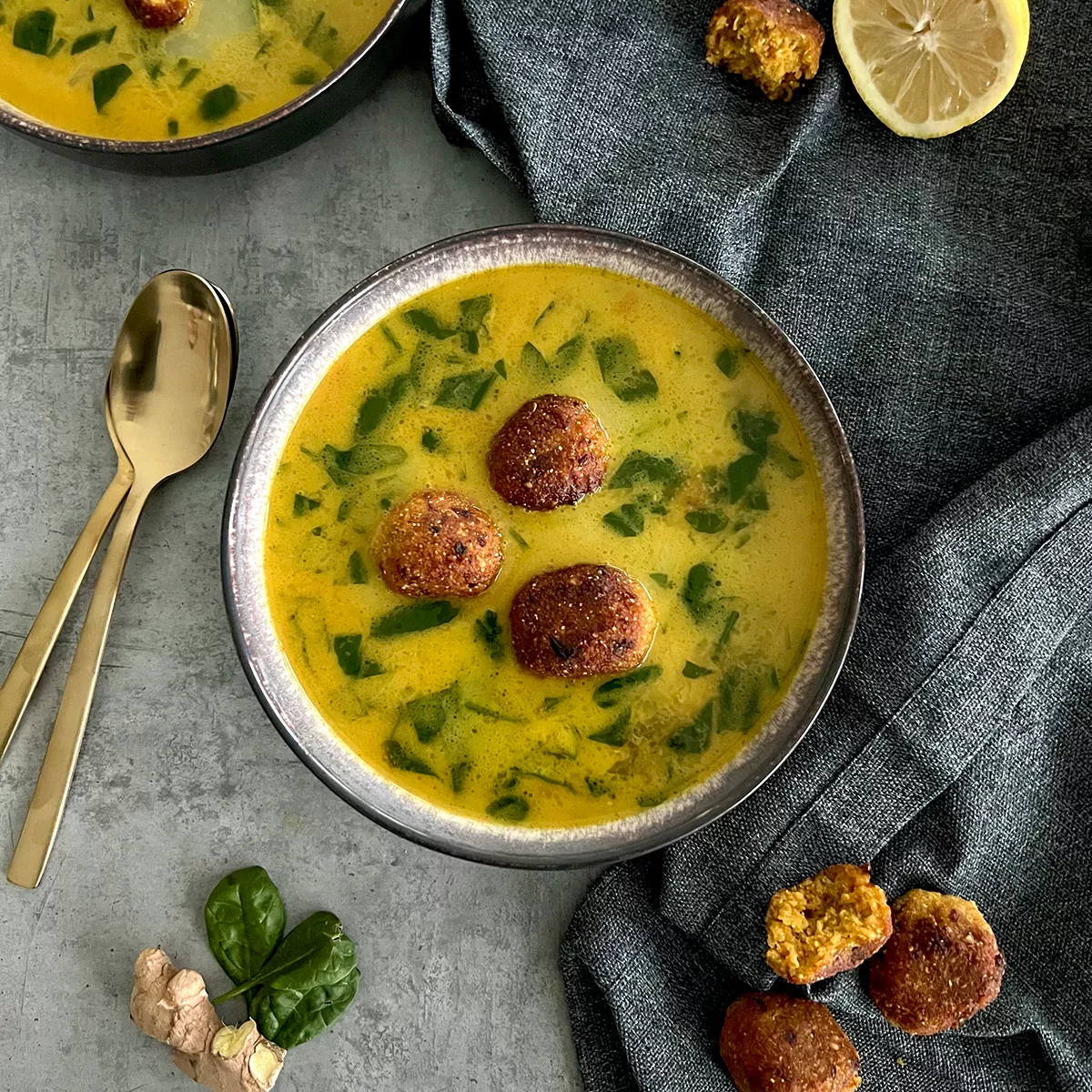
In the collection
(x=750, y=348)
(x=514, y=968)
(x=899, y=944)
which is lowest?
(x=514, y=968)

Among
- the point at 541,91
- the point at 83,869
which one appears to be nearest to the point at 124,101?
the point at 541,91

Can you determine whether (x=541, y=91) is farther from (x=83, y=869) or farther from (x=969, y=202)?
(x=83, y=869)

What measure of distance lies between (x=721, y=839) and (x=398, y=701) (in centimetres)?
81

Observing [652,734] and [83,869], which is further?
[83,869]

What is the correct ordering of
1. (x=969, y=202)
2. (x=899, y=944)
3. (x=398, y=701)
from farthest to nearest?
(x=969, y=202) < (x=899, y=944) < (x=398, y=701)

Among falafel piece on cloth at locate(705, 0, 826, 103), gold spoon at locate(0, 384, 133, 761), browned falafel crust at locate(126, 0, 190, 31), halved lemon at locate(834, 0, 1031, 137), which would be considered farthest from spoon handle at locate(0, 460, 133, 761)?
halved lemon at locate(834, 0, 1031, 137)

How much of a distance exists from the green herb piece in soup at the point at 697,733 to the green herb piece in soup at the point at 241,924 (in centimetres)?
104

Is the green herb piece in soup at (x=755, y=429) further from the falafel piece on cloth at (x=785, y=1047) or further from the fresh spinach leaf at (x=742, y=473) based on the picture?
the falafel piece on cloth at (x=785, y=1047)

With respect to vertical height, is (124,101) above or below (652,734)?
above

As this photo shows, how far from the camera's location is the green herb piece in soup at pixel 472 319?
7.41ft

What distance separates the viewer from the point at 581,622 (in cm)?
206

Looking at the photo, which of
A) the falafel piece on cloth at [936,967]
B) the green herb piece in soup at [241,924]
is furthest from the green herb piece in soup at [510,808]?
the falafel piece on cloth at [936,967]

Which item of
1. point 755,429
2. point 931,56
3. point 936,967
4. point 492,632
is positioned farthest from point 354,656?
point 931,56

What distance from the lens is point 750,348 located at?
2266mm
